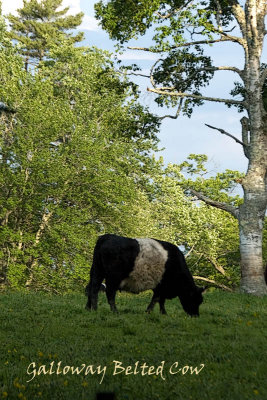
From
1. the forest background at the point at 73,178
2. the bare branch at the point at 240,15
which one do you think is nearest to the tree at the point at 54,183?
the forest background at the point at 73,178

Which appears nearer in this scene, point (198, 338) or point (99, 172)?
point (198, 338)

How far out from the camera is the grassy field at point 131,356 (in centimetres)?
615

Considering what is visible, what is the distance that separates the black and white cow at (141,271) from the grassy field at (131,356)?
866 millimetres

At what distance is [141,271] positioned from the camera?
1290 cm

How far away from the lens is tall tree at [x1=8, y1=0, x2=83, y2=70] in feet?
168

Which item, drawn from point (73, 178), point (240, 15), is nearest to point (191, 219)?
point (73, 178)

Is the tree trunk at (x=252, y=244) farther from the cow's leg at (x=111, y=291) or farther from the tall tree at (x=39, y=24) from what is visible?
the tall tree at (x=39, y=24)

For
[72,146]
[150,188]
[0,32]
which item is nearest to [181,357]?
[72,146]

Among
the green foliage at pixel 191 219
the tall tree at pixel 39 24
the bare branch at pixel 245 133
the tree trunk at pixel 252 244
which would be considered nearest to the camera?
the tree trunk at pixel 252 244

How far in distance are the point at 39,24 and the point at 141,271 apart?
1786 inches

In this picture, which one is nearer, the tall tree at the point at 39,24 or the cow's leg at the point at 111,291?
the cow's leg at the point at 111,291

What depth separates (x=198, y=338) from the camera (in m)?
9.34

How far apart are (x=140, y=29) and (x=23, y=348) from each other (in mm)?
18186

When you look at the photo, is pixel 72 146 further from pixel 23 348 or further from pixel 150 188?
pixel 23 348
